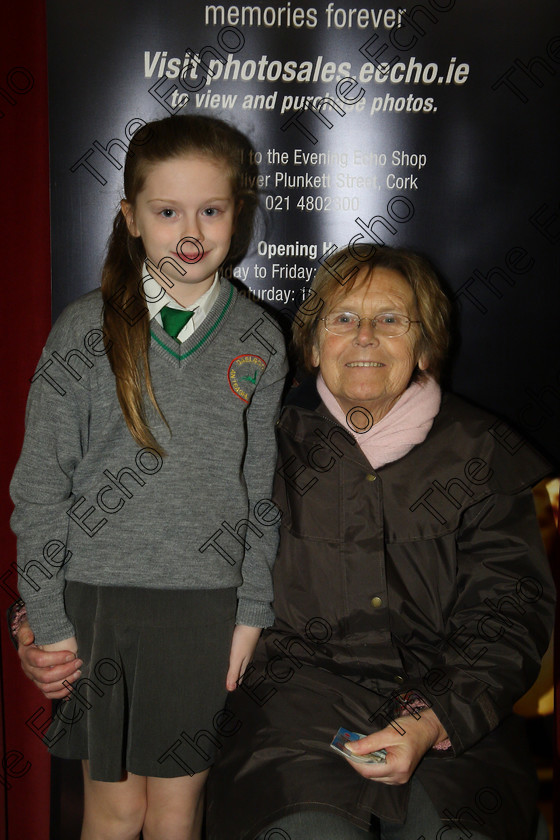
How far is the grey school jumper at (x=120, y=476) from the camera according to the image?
161 cm

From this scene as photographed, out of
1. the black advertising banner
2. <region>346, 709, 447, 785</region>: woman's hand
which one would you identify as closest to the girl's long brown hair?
the black advertising banner

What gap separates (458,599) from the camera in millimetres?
1749

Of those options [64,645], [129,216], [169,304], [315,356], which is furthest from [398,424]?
[64,645]

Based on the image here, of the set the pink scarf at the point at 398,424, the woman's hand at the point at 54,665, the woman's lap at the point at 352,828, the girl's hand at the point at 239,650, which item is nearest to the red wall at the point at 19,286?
the woman's hand at the point at 54,665

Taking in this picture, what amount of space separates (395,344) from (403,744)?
0.85 meters

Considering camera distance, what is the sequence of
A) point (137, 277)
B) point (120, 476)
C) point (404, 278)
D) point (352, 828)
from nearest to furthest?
Result: point (352, 828)
point (120, 476)
point (137, 277)
point (404, 278)

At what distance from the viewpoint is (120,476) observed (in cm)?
164

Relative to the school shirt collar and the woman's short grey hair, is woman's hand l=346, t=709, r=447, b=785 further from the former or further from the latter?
the school shirt collar

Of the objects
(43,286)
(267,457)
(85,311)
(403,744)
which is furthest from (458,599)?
(43,286)

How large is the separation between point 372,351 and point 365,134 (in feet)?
2.04

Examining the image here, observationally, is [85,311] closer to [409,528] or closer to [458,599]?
[409,528]

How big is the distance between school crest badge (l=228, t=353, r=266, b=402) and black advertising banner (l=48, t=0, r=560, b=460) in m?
0.37

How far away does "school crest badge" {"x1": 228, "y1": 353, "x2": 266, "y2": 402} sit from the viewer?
173 centimetres

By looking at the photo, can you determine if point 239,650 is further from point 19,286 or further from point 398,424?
point 19,286
